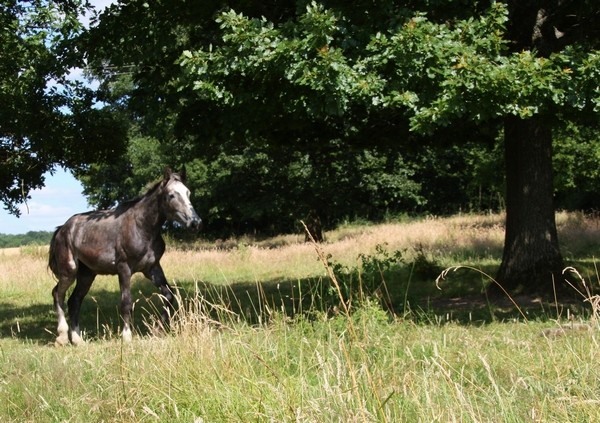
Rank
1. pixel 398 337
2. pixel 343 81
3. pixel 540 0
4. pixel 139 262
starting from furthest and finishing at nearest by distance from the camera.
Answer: pixel 540 0 < pixel 139 262 < pixel 343 81 < pixel 398 337

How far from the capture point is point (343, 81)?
849 centimetres

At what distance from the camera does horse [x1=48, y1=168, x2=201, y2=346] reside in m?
10.1

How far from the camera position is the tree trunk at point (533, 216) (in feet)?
39.7

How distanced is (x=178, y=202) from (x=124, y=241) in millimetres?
1110

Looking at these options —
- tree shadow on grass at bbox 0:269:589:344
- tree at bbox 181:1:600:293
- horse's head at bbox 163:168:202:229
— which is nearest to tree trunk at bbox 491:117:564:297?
tree shadow on grass at bbox 0:269:589:344

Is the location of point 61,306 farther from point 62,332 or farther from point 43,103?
point 43,103

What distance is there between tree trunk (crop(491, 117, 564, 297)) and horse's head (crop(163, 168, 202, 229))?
5.84 m

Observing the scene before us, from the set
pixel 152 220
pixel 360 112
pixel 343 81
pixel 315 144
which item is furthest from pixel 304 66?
pixel 315 144

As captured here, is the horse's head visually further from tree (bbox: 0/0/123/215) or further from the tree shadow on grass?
tree (bbox: 0/0/123/215)

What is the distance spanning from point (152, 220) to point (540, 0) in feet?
23.2

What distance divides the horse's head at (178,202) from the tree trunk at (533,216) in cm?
584

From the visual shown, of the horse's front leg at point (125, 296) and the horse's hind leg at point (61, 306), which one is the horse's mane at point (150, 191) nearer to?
the horse's front leg at point (125, 296)

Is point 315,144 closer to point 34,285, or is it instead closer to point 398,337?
point 398,337

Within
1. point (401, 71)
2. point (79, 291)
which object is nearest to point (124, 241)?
point (79, 291)
